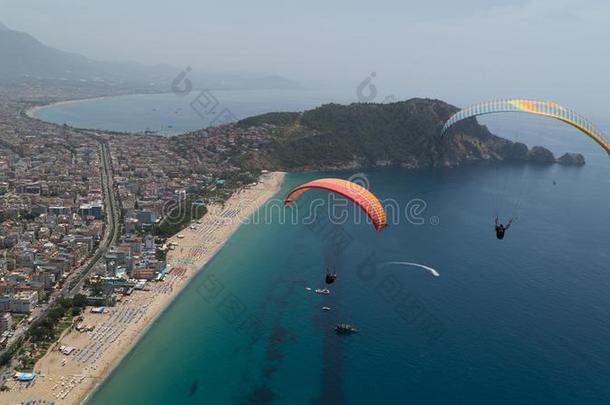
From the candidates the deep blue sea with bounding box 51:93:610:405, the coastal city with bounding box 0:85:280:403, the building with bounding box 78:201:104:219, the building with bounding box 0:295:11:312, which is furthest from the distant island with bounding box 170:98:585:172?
the building with bounding box 0:295:11:312

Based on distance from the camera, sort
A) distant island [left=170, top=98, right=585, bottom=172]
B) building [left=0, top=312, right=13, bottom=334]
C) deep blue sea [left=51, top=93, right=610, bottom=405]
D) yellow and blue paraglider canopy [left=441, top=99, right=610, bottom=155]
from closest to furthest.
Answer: yellow and blue paraglider canopy [left=441, top=99, right=610, bottom=155], deep blue sea [left=51, top=93, right=610, bottom=405], building [left=0, top=312, right=13, bottom=334], distant island [left=170, top=98, right=585, bottom=172]

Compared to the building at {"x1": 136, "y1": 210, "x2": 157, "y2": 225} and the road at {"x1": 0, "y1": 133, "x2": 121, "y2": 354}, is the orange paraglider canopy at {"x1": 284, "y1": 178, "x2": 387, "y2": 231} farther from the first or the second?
the building at {"x1": 136, "y1": 210, "x2": 157, "y2": 225}

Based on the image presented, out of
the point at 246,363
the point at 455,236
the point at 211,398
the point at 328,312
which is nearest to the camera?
the point at 211,398

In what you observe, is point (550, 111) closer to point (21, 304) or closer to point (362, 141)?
point (21, 304)

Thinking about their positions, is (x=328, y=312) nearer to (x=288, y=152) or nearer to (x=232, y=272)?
(x=232, y=272)

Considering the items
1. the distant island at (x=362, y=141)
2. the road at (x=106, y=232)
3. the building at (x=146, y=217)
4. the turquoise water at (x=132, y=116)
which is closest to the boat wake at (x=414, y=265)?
the building at (x=146, y=217)

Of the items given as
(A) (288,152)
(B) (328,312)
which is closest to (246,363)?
(B) (328,312)

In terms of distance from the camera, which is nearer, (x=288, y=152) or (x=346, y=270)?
(x=346, y=270)

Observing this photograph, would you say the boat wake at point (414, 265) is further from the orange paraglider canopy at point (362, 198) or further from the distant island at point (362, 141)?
the distant island at point (362, 141)
